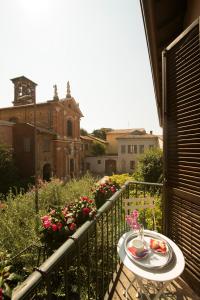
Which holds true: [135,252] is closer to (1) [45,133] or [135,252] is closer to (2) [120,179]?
(2) [120,179]

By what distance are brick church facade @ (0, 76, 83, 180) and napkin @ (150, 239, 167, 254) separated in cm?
1720

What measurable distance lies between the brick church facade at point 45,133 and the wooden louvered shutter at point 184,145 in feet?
54.4

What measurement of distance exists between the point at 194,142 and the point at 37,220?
5.47 m

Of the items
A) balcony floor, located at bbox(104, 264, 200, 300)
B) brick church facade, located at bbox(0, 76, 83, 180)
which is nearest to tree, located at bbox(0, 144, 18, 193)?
brick church facade, located at bbox(0, 76, 83, 180)

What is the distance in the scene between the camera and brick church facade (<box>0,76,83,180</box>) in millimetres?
20812

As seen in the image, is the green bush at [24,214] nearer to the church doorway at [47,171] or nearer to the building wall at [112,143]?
the church doorway at [47,171]

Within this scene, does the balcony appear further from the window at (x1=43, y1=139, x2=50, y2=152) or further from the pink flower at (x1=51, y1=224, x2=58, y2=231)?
the window at (x1=43, y1=139, x2=50, y2=152)

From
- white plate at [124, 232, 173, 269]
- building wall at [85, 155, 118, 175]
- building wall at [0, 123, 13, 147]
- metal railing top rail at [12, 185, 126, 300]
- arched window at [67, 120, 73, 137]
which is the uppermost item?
arched window at [67, 120, 73, 137]

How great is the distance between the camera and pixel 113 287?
247cm

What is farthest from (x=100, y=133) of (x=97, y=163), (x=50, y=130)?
(x=50, y=130)

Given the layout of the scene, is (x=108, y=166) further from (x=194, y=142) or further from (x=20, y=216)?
(x=194, y=142)

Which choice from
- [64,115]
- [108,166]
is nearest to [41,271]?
[64,115]

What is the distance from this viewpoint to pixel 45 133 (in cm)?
2148

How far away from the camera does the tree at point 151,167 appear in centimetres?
1280
